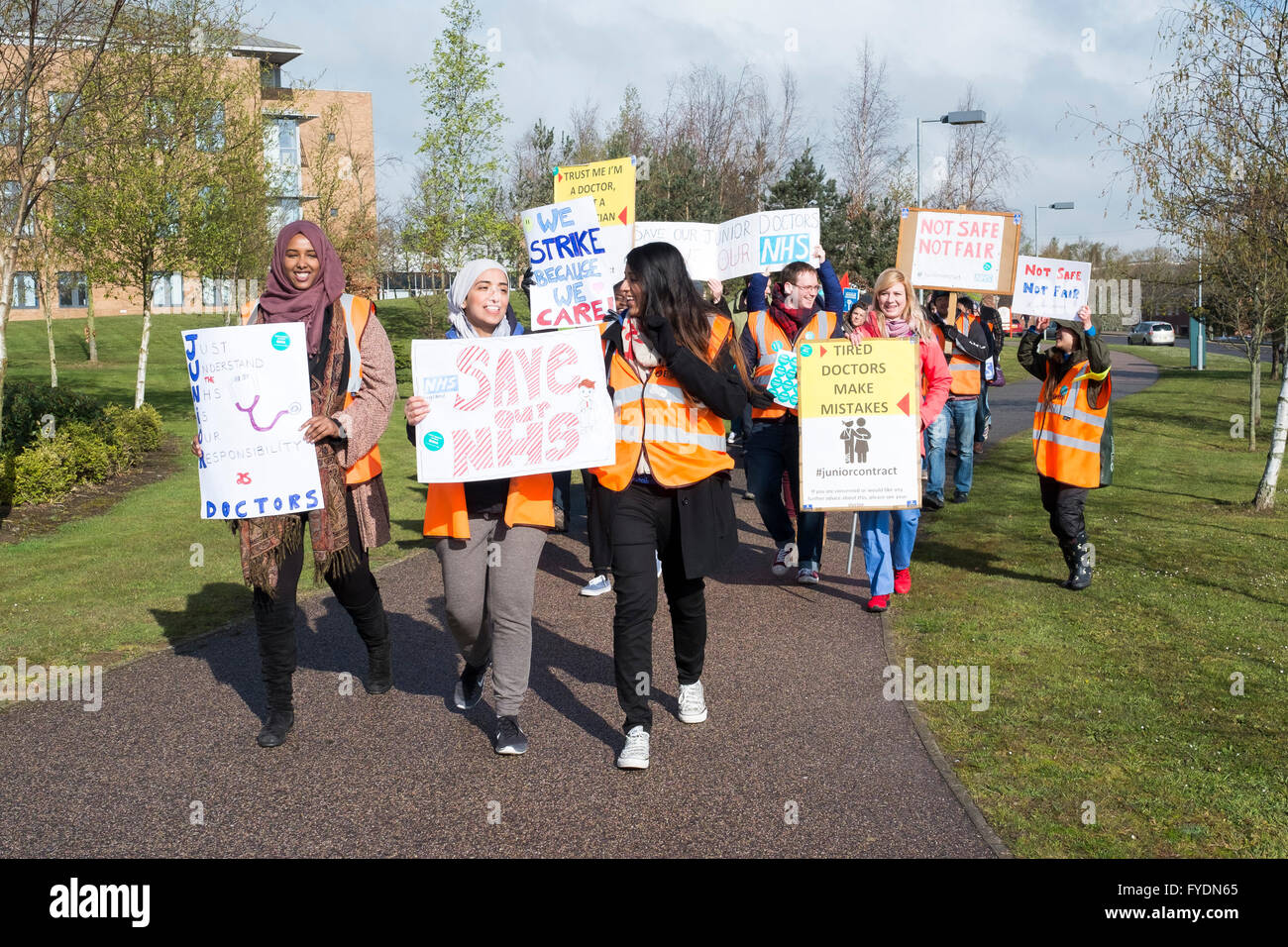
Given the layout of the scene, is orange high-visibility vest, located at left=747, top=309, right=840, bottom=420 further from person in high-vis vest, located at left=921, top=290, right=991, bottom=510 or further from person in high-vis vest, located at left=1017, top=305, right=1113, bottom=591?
person in high-vis vest, located at left=921, top=290, right=991, bottom=510

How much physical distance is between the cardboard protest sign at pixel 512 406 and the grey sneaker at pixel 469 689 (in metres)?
1.13

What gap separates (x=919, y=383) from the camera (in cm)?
766

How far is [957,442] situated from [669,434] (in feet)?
26.0

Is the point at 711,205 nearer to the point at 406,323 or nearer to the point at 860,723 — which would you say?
the point at 406,323

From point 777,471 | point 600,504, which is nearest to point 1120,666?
point 777,471

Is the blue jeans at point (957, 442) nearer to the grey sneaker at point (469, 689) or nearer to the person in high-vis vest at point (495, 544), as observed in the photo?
the grey sneaker at point (469, 689)

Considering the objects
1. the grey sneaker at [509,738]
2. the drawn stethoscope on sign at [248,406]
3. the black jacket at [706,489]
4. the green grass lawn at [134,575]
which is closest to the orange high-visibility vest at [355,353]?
the drawn stethoscope on sign at [248,406]

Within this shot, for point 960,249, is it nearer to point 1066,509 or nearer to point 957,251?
point 957,251

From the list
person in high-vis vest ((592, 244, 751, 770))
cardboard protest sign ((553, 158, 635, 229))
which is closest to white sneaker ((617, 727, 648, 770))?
person in high-vis vest ((592, 244, 751, 770))

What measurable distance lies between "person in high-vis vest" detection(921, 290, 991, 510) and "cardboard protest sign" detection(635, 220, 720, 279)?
7.83 ft

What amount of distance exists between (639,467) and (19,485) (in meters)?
8.99

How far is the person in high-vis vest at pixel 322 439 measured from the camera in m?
5.13
